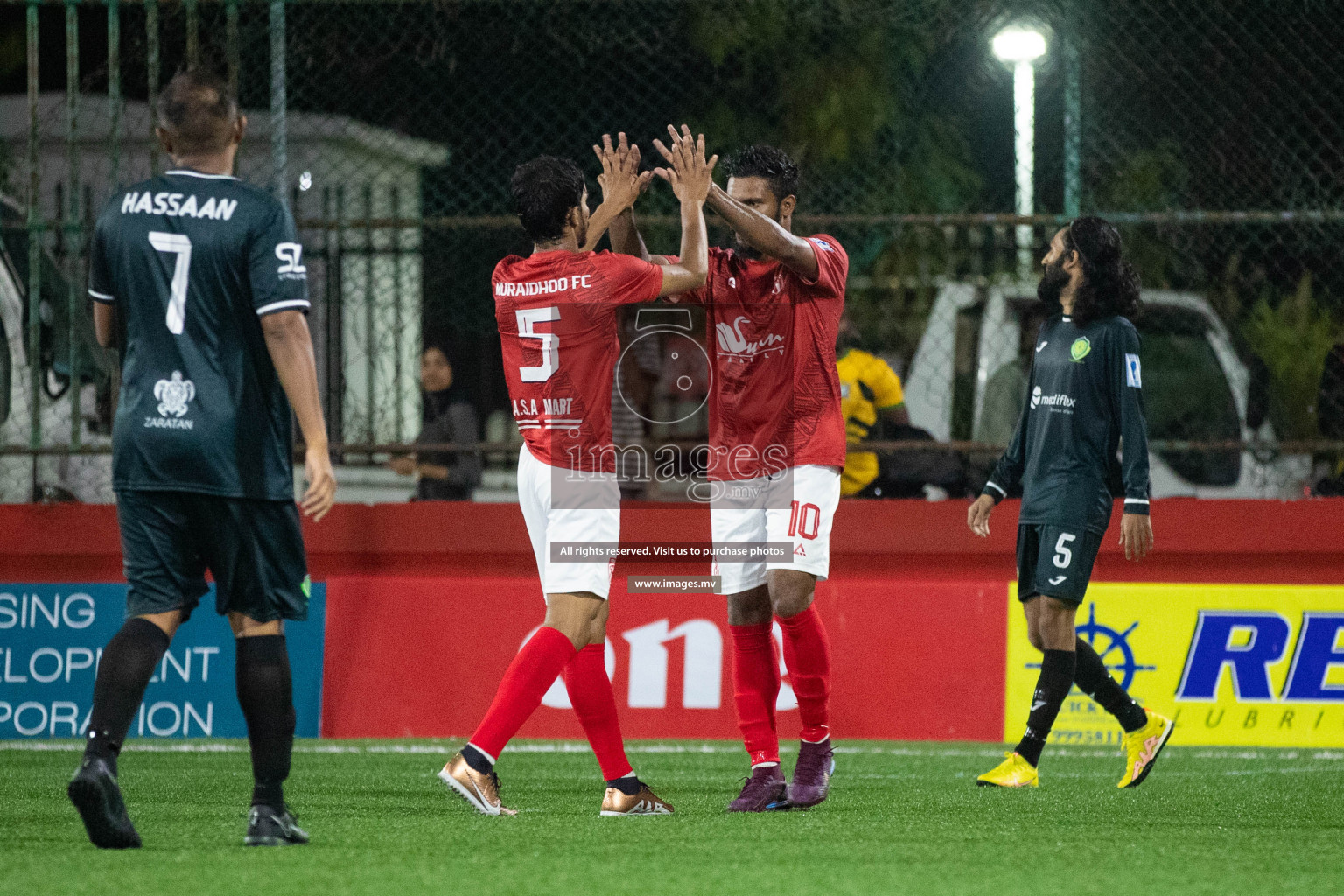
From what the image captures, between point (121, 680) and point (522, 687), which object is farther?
point (522, 687)

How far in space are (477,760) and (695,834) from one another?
70cm

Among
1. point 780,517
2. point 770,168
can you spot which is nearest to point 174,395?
point 780,517

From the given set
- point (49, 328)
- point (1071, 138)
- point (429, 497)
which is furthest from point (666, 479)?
point (49, 328)

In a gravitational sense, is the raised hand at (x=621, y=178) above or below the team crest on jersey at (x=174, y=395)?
above

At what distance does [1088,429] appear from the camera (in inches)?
230

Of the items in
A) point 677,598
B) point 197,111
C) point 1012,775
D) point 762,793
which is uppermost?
point 197,111

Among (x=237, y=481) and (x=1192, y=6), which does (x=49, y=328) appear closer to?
(x=237, y=481)

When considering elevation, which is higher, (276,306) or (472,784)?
(276,306)

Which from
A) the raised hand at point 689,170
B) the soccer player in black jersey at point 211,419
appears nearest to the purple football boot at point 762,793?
the soccer player in black jersey at point 211,419

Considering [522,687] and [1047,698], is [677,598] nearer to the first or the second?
[1047,698]

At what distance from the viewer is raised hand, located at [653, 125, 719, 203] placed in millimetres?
4812

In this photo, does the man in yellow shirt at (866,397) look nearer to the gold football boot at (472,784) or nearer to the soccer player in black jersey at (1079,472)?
the soccer player in black jersey at (1079,472)

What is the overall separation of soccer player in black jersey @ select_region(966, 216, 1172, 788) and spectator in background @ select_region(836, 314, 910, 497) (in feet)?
7.06

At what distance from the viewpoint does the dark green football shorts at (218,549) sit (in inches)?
162
